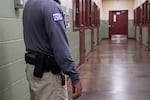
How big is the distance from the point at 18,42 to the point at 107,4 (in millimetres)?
17937

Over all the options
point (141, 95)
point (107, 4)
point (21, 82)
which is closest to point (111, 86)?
point (141, 95)

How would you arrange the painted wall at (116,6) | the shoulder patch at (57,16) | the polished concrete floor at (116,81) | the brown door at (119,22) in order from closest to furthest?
1. the shoulder patch at (57,16)
2. the polished concrete floor at (116,81)
3. the painted wall at (116,6)
4. the brown door at (119,22)

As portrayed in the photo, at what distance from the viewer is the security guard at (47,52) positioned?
1.81 meters

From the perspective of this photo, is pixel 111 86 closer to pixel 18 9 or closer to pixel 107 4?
pixel 18 9

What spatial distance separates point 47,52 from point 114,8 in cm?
1884

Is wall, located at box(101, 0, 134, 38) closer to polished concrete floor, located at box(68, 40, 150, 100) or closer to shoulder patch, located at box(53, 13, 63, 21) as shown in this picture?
polished concrete floor, located at box(68, 40, 150, 100)

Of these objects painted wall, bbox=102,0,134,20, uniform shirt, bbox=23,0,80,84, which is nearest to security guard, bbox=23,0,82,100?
uniform shirt, bbox=23,0,80,84

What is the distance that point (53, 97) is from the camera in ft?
6.33

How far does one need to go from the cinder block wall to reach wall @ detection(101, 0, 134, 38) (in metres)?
17.4

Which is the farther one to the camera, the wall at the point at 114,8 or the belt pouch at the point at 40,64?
the wall at the point at 114,8

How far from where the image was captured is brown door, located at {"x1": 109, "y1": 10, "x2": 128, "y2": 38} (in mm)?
20562

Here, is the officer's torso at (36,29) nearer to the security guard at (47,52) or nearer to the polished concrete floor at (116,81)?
the security guard at (47,52)

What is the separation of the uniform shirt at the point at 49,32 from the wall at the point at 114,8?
60.0 ft

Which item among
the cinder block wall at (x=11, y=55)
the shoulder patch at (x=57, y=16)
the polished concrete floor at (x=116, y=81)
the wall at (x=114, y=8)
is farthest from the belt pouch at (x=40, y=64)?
the wall at (x=114, y=8)
